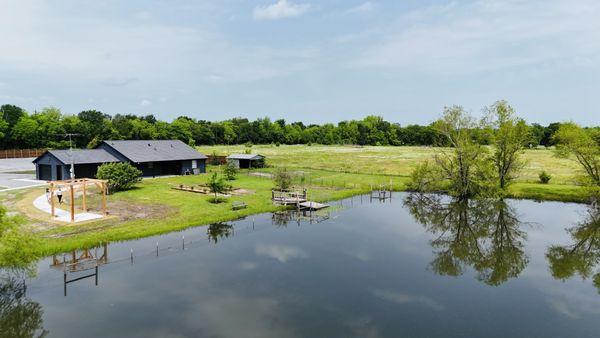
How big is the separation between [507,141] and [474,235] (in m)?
20.6

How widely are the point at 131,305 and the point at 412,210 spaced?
29.7m

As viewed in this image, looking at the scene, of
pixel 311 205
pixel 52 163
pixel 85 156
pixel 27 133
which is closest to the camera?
pixel 311 205

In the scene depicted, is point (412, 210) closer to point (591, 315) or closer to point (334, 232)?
point (334, 232)

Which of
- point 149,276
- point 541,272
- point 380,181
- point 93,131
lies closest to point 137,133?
point 93,131

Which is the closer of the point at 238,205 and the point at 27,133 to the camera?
the point at 238,205

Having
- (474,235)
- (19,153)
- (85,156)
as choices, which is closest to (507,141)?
(474,235)

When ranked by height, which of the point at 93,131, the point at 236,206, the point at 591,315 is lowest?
the point at 591,315

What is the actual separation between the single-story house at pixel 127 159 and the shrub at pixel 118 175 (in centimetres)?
597

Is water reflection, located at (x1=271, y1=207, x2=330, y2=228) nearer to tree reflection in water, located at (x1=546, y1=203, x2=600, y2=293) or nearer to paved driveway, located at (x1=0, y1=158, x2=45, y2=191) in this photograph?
tree reflection in water, located at (x1=546, y1=203, x2=600, y2=293)

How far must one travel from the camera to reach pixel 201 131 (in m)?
136

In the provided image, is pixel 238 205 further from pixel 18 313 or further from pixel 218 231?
pixel 18 313

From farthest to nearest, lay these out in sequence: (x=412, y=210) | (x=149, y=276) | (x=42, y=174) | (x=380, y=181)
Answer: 1. (x=380, y=181)
2. (x=42, y=174)
3. (x=412, y=210)
4. (x=149, y=276)

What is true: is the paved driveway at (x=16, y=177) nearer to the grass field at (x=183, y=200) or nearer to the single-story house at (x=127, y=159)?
the single-story house at (x=127, y=159)

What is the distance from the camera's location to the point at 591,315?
1862cm
